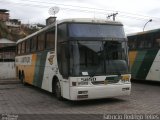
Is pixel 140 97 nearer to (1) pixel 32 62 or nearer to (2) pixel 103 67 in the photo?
(2) pixel 103 67

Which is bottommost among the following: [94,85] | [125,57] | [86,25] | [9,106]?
[9,106]

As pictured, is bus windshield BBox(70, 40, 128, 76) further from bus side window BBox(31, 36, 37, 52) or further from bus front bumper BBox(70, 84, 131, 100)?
bus side window BBox(31, 36, 37, 52)

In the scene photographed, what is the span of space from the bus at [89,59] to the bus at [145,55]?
6.11 metres

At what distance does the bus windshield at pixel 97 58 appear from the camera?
12000 mm

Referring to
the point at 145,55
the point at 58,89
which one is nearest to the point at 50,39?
the point at 58,89

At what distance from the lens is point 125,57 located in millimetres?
12906

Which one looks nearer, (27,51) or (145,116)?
(145,116)

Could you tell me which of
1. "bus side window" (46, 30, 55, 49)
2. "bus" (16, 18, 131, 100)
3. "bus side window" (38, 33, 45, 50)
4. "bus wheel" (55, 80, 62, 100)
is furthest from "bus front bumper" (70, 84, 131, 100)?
"bus side window" (38, 33, 45, 50)

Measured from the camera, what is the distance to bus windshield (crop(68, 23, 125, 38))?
1238 cm

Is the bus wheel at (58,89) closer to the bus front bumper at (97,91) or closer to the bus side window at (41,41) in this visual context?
the bus front bumper at (97,91)

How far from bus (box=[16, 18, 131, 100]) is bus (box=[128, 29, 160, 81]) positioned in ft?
20.0

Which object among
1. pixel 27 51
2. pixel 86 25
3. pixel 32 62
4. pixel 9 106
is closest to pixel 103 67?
pixel 86 25

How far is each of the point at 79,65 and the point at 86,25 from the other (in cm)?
159

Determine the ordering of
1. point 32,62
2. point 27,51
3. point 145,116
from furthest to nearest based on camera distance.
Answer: point 27,51 → point 32,62 → point 145,116
